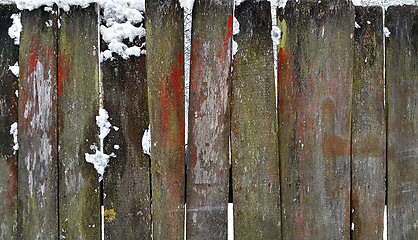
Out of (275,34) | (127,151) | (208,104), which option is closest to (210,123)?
(208,104)

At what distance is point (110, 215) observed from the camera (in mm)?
1337

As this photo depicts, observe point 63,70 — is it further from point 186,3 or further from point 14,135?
point 186,3

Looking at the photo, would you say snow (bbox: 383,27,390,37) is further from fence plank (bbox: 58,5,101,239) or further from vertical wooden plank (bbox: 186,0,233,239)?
fence plank (bbox: 58,5,101,239)

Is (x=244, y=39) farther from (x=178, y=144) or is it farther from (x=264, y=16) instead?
(x=178, y=144)

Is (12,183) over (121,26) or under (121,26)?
under

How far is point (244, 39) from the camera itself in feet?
4.37

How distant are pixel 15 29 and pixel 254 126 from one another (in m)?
1.22

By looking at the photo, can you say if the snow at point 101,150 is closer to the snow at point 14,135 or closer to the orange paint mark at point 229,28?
the snow at point 14,135

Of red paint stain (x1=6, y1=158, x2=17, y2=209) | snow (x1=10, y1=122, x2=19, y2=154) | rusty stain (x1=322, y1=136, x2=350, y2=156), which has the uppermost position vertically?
snow (x1=10, y1=122, x2=19, y2=154)

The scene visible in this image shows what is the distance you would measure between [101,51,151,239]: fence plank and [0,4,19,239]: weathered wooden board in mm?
442

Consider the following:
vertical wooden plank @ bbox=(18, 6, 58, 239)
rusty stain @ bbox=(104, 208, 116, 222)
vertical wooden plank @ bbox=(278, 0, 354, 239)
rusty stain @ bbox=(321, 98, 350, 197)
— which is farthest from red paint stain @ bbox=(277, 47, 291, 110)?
vertical wooden plank @ bbox=(18, 6, 58, 239)

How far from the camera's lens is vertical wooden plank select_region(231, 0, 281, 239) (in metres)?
1.33

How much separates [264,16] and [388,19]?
2.03ft

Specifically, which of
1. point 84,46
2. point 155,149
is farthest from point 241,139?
point 84,46
